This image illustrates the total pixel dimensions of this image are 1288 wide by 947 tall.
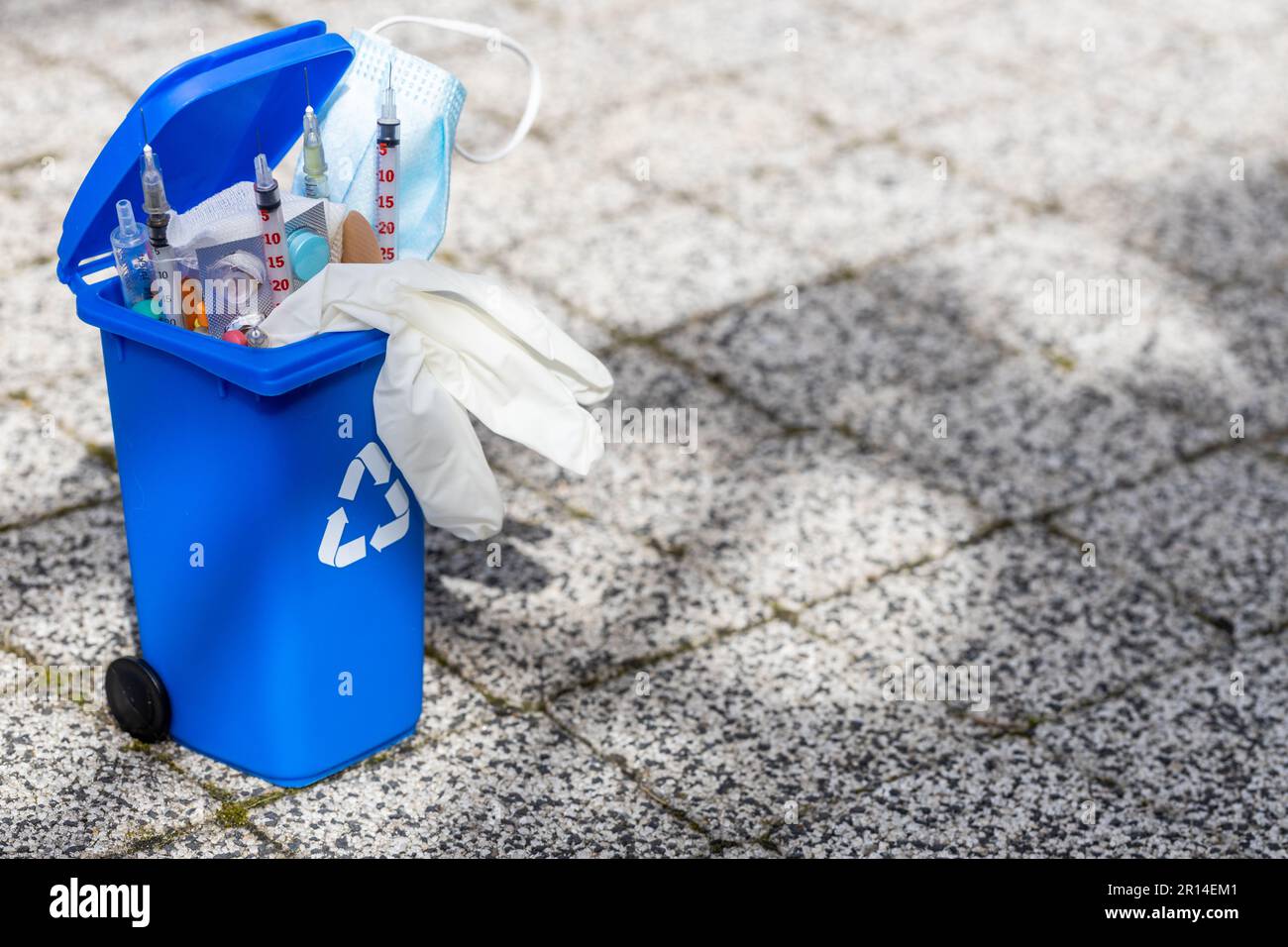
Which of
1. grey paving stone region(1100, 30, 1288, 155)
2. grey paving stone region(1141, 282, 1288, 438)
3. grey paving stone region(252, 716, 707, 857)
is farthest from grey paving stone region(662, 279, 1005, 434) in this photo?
grey paving stone region(1100, 30, 1288, 155)

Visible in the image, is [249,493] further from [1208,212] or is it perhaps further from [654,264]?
[1208,212]

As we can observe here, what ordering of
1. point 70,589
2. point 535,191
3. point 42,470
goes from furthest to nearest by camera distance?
point 535,191, point 42,470, point 70,589

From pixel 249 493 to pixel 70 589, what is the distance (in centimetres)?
93

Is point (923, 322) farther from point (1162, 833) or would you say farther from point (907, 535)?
point (1162, 833)

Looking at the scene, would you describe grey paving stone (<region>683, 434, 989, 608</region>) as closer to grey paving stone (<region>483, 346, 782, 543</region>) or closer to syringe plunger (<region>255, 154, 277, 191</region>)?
grey paving stone (<region>483, 346, 782, 543</region>)

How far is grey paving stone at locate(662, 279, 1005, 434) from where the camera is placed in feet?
13.7

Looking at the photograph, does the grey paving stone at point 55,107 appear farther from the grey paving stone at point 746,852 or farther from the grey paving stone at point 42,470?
the grey paving stone at point 746,852

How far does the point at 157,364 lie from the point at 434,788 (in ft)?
2.88

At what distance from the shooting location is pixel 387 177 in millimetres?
2693

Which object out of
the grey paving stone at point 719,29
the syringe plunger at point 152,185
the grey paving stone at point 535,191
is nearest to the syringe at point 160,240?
the syringe plunger at point 152,185

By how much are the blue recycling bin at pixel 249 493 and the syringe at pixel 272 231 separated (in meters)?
0.15

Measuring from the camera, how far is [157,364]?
102 inches

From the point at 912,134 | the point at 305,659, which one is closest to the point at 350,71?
the point at 305,659

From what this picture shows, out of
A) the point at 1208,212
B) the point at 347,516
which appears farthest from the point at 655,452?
the point at 1208,212
